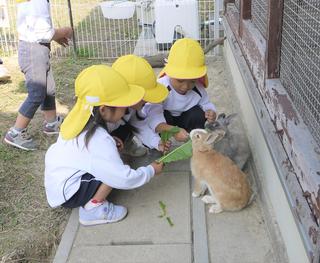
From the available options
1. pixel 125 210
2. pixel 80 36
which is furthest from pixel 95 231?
pixel 80 36

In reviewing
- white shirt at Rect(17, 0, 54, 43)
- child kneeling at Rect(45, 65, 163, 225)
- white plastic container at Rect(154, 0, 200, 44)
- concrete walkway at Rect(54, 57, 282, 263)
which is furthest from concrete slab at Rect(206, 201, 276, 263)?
white plastic container at Rect(154, 0, 200, 44)

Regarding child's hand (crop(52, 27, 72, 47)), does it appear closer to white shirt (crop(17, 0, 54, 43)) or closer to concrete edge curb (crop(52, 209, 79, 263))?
white shirt (crop(17, 0, 54, 43))

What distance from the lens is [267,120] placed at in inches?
99.1

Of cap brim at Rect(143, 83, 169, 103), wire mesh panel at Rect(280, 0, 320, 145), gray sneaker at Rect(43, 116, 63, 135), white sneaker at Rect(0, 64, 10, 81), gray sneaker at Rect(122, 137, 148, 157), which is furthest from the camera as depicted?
white sneaker at Rect(0, 64, 10, 81)

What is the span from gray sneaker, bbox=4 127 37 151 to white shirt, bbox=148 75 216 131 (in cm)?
102

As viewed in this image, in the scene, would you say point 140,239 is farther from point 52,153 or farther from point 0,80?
point 0,80

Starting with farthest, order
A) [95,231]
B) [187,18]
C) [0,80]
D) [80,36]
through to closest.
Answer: [80,36]
[187,18]
[0,80]
[95,231]

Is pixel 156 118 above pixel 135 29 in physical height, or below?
above

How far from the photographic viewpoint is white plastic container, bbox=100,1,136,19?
583 centimetres

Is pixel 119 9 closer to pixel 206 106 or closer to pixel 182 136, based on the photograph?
pixel 206 106

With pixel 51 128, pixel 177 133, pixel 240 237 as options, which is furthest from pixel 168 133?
pixel 51 128

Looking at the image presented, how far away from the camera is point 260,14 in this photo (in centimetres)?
325

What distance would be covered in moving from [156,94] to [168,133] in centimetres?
28

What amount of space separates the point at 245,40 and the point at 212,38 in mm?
2109
